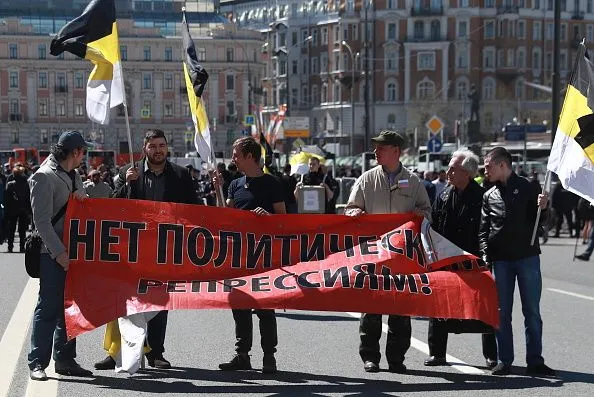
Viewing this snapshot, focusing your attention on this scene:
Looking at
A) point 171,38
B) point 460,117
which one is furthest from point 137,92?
point 460,117

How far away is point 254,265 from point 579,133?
2718 millimetres

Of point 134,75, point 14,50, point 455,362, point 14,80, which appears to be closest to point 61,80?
point 14,80

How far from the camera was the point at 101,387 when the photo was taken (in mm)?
9805

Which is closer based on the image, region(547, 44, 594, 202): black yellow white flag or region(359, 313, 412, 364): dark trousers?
region(359, 313, 412, 364): dark trousers

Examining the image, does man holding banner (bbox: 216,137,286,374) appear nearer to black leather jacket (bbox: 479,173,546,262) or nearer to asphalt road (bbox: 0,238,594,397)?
asphalt road (bbox: 0,238,594,397)

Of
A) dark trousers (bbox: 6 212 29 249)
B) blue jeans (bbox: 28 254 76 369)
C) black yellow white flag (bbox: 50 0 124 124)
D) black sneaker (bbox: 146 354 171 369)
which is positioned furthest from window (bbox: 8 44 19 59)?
blue jeans (bbox: 28 254 76 369)

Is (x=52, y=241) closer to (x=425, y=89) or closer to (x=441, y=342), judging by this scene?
(x=441, y=342)

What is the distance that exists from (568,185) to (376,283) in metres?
1.81

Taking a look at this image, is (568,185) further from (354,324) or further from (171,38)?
(171,38)

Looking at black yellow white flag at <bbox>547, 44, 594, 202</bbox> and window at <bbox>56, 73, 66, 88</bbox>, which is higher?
black yellow white flag at <bbox>547, 44, 594, 202</bbox>

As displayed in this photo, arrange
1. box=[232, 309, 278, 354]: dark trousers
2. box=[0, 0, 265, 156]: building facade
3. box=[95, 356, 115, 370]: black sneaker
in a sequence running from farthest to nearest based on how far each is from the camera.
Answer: box=[0, 0, 265, 156]: building facade → box=[95, 356, 115, 370]: black sneaker → box=[232, 309, 278, 354]: dark trousers

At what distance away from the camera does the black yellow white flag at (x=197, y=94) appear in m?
13.3

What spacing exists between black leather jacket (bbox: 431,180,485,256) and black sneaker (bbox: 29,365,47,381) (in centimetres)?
324

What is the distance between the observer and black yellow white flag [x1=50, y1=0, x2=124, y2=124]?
11.6 metres
